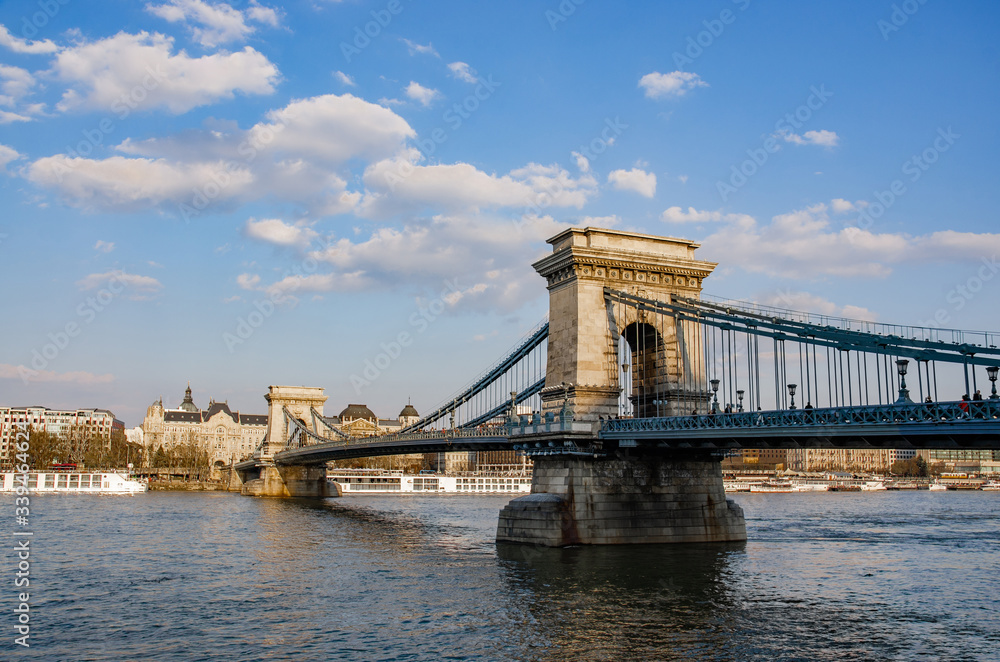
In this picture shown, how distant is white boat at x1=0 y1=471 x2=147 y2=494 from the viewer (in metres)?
105

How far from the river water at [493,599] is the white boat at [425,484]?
73873mm

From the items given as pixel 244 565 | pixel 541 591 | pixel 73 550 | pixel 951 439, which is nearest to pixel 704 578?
pixel 541 591

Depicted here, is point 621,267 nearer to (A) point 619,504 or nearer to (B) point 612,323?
(B) point 612,323

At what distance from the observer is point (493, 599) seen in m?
30.2

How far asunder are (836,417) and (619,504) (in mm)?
14816

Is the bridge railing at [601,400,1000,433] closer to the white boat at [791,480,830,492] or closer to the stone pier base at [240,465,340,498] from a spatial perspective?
the stone pier base at [240,465,340,498]

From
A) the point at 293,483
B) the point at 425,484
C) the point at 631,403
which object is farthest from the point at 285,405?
the point at 631,403

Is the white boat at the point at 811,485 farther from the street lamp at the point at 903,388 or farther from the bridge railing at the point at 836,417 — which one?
the street lamp at the point at 903,388

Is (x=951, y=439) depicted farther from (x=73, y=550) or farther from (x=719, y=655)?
(x=73, y=550)

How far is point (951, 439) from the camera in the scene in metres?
27.7

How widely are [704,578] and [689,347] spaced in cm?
1610

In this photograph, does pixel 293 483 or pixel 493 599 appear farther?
pixel 293 483

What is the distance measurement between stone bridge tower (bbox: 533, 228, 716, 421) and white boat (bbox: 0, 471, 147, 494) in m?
83.3

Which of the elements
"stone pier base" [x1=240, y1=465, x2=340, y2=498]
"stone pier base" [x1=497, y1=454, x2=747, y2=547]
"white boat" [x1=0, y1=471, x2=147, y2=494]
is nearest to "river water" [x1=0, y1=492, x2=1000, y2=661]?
"stone pier base" [x1=497, y1=454, x2=747, y2=547]
